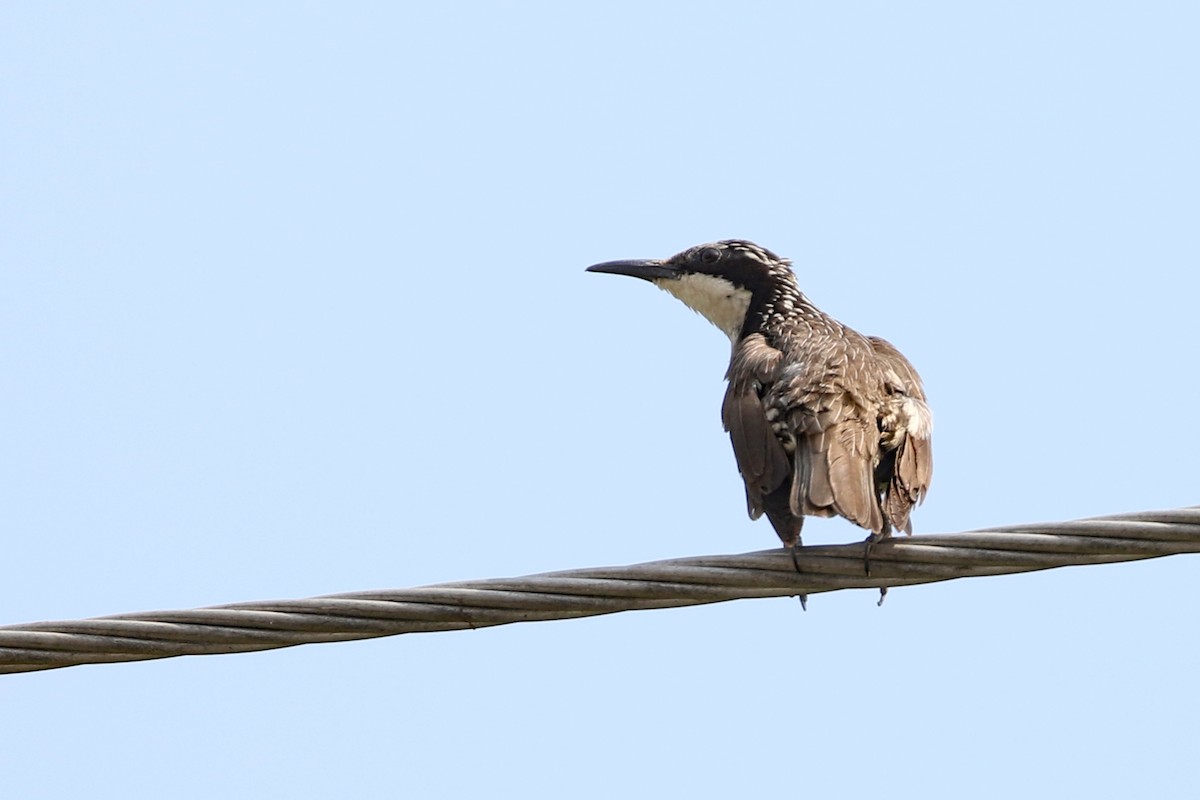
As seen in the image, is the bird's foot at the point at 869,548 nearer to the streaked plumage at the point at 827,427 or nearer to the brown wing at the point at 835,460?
the streaked plumage at the point at 827,427

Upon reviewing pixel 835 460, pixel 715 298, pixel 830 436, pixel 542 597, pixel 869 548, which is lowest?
pixel 542 597

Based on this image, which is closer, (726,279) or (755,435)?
(755,435)

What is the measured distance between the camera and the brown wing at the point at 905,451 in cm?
657

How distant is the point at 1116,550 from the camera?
17.0 ft

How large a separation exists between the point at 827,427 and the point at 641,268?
9.97ft

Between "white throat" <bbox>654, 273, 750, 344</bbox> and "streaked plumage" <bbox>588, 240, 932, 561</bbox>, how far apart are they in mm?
667

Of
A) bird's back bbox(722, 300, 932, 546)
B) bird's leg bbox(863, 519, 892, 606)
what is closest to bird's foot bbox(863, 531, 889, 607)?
bird's leg bbox(863, 519, 892, 606)

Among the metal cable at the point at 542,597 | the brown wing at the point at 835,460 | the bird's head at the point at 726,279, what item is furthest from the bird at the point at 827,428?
the bird's head at the point at 726,279

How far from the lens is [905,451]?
22.6 ft

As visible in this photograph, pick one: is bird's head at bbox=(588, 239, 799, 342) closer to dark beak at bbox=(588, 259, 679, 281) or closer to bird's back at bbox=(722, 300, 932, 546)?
dark beak at bbox=(588, 259, 679, 281)

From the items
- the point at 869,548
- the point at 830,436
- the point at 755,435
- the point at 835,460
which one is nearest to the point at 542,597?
the point at 869,548

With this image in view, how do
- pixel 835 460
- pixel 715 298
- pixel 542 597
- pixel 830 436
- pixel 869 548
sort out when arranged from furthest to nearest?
pixel 715 298
pixel 830 436
pixel 835 460
pixel 869 548
pixel 542 597

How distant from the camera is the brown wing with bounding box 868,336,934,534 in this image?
6.57 m

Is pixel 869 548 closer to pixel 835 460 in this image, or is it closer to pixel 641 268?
pixel 835 460
